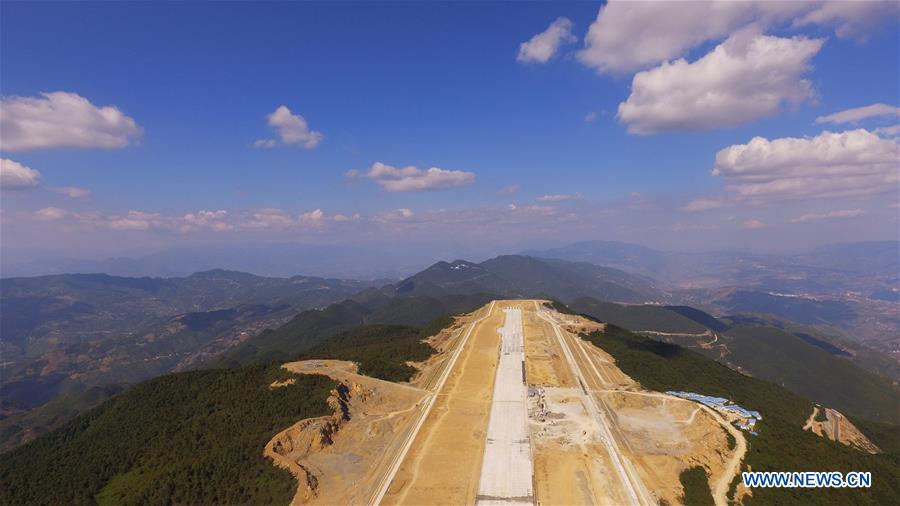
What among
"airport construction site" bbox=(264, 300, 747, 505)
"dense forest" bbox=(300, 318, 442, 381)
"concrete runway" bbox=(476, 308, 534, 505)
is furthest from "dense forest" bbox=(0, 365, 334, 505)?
"concrete runway" bbox=(476, 308, 534, 505)

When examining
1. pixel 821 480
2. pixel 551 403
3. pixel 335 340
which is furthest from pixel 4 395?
pixel 821 480

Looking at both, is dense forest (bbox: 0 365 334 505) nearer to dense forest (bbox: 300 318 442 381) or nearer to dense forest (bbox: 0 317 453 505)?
dense forest (bbox: 0 317 453 505)

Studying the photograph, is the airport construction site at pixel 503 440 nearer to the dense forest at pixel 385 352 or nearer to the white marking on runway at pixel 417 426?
the white marking on runway at pixel 417 426

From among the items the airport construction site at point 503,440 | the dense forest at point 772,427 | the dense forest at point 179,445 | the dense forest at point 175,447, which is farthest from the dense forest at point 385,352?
the dense forest at point 772,427

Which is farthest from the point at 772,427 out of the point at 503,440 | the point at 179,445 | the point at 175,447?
the point at 175,447

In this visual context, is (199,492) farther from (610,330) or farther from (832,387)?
(832,387)

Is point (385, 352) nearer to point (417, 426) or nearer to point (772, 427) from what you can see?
point (417, 426)
